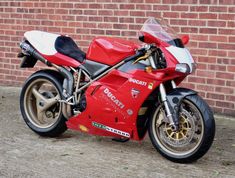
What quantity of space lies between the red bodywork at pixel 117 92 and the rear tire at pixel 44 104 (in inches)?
14.2

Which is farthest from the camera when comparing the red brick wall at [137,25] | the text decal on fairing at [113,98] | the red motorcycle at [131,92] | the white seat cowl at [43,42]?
the red brick wall at [137,25]

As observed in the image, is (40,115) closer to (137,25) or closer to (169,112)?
(169,112)

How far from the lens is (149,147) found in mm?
5199

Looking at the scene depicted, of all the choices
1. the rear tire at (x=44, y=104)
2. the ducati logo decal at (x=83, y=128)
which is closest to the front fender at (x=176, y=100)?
the ducati logo decal at (x=83, y=128)

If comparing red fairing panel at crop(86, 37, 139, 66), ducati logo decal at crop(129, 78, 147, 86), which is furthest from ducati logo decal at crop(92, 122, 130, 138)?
red fairing panel at crop(86, 37, 139, 66)

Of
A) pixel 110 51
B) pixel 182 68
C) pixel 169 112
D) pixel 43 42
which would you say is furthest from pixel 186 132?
pixel 43 42

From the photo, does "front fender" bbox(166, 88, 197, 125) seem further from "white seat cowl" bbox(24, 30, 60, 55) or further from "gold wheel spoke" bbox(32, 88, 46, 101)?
"gold wheel spoke" bbox(32, 88, 46, 101)

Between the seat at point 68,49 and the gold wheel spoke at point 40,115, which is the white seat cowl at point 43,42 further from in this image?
the gold wheel spoke at point 40,115

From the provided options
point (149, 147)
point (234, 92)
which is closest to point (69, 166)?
point (149, 147)

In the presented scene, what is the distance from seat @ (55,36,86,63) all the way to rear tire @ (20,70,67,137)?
0.96 feet

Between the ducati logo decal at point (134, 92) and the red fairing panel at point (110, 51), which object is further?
the red fairing panel at point (110, 51)

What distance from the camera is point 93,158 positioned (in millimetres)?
4891

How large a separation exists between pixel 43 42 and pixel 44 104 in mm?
674

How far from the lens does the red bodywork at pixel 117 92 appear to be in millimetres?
4684
